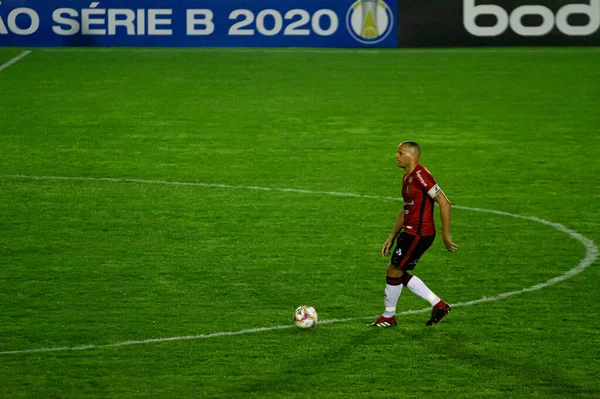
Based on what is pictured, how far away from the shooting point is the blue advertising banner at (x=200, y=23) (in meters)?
27.9

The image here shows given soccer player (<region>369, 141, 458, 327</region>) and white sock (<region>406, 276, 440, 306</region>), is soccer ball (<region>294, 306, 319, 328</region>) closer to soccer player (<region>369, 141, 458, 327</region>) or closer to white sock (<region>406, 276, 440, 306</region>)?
soccer player (<region>369, 141, 458, 327</region>)

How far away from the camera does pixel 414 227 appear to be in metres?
9.56

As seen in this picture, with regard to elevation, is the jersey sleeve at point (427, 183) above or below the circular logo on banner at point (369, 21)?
above

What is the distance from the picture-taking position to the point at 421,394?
812cm

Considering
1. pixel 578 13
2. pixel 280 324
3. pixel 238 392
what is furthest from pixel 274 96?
pixel 238 392

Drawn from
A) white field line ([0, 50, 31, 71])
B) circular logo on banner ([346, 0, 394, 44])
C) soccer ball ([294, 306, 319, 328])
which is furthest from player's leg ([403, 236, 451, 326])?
white field line ([0, 50, 31, 71])

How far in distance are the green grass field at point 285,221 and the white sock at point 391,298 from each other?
0.50 ft

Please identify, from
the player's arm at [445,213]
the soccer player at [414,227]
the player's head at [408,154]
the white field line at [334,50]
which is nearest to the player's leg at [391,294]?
the soccer player at [414,227]

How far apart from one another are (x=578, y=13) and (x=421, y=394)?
68.4ft

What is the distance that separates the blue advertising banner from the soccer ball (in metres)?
18.9

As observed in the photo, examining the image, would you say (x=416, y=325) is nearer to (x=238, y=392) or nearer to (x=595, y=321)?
(x=595, y=321)

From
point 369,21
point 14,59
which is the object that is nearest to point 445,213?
point 369,21

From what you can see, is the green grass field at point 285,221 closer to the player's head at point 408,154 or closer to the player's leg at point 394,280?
the player's leg at point 394,280

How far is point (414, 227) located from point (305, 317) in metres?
1.08
